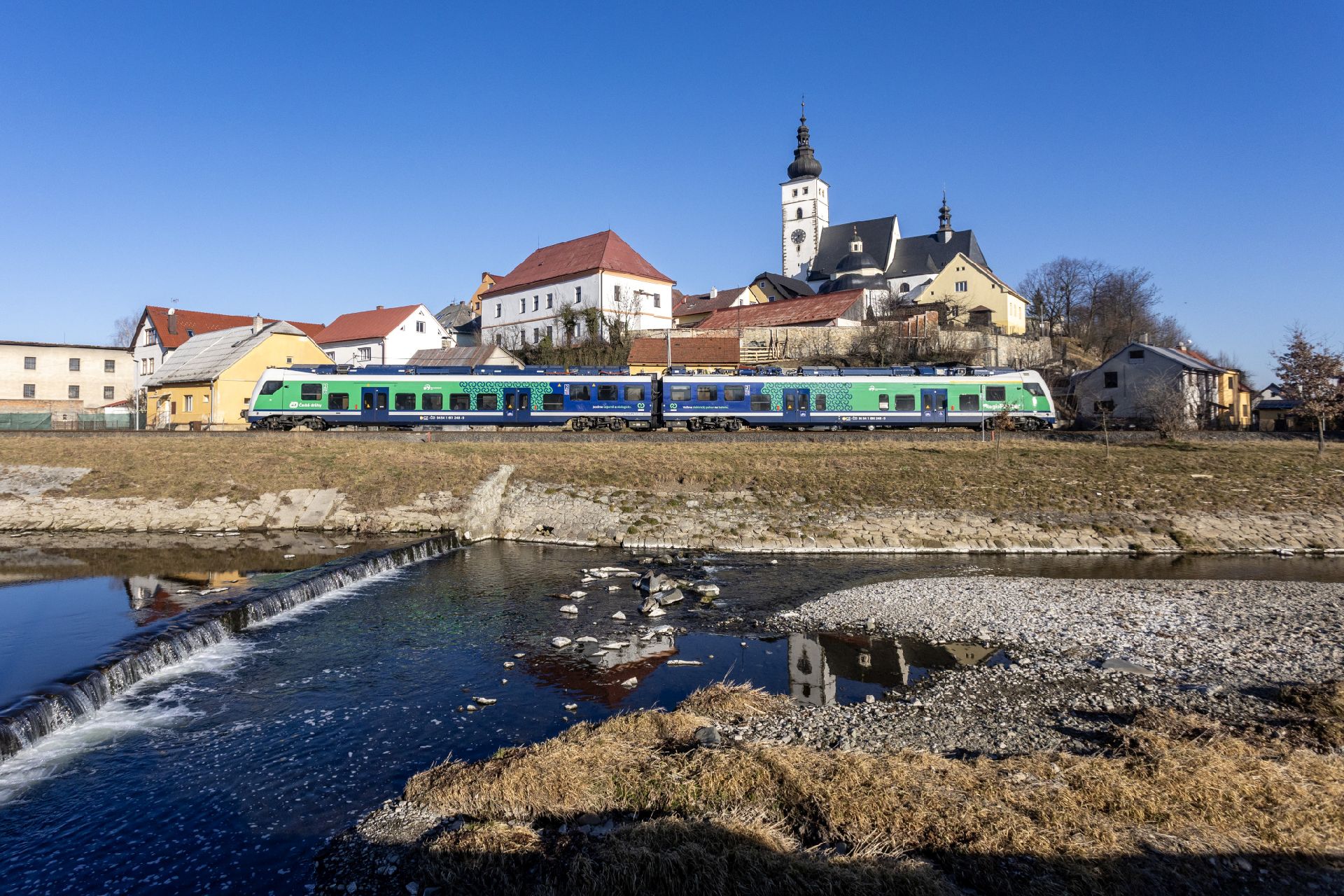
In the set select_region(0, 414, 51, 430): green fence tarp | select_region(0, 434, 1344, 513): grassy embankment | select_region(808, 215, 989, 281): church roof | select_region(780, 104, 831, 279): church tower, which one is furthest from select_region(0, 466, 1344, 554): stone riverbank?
select_region(780, 104, 831, 279): church tower

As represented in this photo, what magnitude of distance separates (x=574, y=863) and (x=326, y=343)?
261 feet

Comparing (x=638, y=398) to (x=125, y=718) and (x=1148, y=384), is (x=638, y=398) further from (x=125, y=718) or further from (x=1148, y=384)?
(x=1148, y=384)

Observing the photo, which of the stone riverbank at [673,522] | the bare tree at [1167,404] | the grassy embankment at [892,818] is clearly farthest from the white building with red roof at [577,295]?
the grassy embankment at [892,818]

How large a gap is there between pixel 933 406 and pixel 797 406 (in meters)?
6.95

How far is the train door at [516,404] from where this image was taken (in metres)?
36.9

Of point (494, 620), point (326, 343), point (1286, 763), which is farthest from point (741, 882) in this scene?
point (326, 343)

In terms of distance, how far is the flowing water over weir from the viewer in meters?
9.81

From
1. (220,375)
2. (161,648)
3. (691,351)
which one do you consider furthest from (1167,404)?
(220,375)

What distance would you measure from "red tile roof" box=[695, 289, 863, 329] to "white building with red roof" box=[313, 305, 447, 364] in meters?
29.3

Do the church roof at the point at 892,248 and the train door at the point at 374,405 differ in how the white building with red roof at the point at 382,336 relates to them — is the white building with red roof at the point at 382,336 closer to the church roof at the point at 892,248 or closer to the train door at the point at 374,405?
the train door at the point at 374,405

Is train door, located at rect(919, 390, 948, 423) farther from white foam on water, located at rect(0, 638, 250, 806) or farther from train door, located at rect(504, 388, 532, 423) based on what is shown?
white foam on water, located at rect(0, 638, 250, 806)

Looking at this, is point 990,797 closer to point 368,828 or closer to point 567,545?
point 368,828

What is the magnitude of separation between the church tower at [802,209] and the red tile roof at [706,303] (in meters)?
25.5

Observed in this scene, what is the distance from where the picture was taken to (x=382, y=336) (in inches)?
2849
